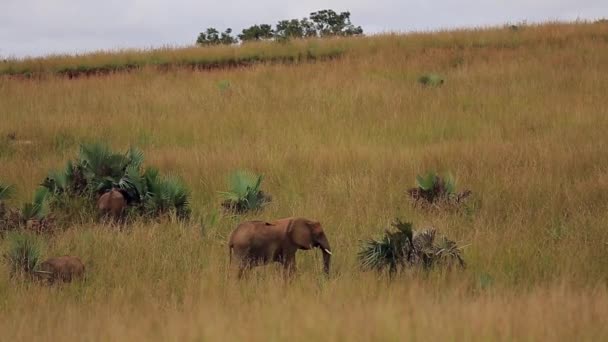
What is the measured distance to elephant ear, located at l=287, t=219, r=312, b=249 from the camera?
16.4 feet

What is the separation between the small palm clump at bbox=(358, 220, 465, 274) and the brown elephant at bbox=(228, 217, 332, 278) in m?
0.46

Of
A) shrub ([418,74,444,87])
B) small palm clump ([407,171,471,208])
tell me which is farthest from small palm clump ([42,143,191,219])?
shrub ([418,74,444,87])

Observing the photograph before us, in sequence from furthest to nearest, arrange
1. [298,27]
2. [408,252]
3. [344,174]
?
[298,27]
[344,174]
[408,252]

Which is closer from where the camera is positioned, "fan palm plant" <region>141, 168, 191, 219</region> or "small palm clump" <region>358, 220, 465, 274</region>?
"small palm clump" <region>358, 220, 465, 274</region>

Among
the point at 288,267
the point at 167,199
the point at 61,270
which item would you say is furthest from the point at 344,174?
the point at 61,270

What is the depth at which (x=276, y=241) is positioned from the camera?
16.5 feet

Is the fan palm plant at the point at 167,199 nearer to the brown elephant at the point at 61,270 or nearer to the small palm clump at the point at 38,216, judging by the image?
the small palm clump at the point at 38,216

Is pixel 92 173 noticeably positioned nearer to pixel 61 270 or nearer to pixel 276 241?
pixel 61 270

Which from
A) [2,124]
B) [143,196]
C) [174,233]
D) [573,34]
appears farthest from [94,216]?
[573,34]

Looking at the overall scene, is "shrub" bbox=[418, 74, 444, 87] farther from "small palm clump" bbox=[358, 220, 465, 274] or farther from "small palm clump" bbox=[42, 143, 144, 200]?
"small palm clump" bbox=[358, 220, 465, 274]

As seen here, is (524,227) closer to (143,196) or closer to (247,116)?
(143,196)

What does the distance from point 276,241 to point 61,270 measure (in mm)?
1581

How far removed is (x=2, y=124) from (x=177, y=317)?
1107 cm

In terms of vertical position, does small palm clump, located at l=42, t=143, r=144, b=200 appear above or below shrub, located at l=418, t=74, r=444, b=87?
below
